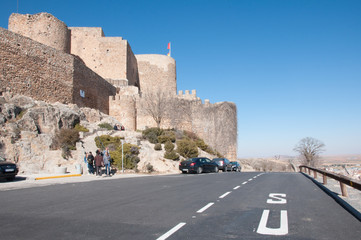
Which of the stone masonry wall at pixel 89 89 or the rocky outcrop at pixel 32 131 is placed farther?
the stone masonry wall at pixel 89 89

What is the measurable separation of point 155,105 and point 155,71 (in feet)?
48.7

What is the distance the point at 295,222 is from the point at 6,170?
44.3ft

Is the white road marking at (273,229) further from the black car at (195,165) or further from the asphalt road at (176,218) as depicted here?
the black car at (195,165)

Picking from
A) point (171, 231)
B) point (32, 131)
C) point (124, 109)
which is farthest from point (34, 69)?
point (171, 231)

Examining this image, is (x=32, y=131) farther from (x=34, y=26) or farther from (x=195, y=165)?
(x=34, y=26)

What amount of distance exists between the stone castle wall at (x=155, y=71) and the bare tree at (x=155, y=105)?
12.5 m

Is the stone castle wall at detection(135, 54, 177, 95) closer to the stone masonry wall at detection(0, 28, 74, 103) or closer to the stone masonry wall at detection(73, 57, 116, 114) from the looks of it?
the stone masonry wall at detection(73, 57, 116, 114)

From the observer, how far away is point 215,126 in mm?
44562

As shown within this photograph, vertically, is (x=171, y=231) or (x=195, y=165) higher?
(x=195, y=165)

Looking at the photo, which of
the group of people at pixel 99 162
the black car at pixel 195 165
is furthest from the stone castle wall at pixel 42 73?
the black car at pixel 195 165

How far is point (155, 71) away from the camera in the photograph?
5438 centimetres

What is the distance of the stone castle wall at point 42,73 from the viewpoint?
77.3ft

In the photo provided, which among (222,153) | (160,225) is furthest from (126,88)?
(160,225)

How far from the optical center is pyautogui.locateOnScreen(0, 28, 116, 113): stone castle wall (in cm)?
2356
